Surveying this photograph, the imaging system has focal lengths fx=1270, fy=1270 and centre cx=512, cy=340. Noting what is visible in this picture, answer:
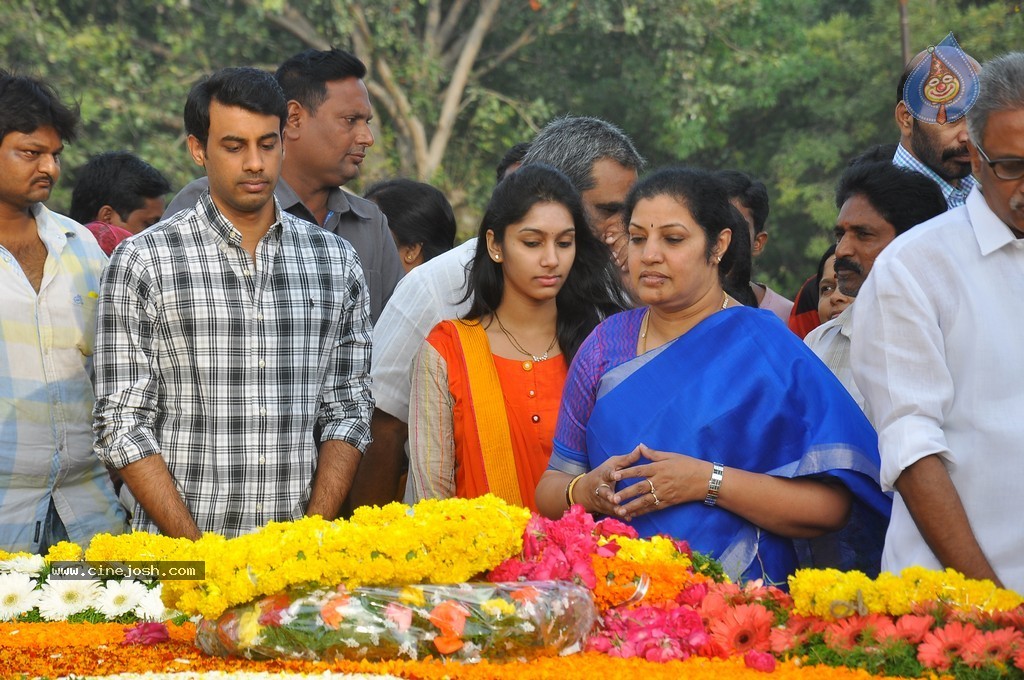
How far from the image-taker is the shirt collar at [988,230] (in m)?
2.96

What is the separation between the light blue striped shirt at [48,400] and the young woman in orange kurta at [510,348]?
1.09 meters

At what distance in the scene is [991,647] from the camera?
8.38 ft

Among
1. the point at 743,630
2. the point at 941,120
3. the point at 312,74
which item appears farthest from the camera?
the point at 312,74

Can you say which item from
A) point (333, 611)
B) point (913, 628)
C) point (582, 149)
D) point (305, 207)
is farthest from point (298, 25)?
point (913, 628)

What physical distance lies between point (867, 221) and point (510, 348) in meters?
1.25

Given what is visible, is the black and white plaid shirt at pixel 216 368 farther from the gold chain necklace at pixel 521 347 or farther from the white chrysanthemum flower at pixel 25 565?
the gold chain necklace at pixel 521 347

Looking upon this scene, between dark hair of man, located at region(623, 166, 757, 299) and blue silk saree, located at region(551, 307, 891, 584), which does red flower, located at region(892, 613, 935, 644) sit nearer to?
blue silk saree, located at region(551, 307, 891, 584)

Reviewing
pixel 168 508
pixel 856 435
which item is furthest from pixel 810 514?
pixel 168 508

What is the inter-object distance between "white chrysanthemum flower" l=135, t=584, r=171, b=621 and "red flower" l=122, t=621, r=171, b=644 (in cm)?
22

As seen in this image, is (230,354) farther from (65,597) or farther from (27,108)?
(27,108)

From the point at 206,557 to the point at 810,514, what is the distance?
1.56m

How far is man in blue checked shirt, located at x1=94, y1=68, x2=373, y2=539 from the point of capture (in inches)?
149

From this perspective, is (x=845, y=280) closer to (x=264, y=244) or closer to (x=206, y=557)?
(x=264, y=244)

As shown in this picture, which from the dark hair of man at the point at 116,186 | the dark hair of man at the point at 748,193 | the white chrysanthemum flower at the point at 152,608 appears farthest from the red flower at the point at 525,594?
the dark hair of man at the point at 116,186
